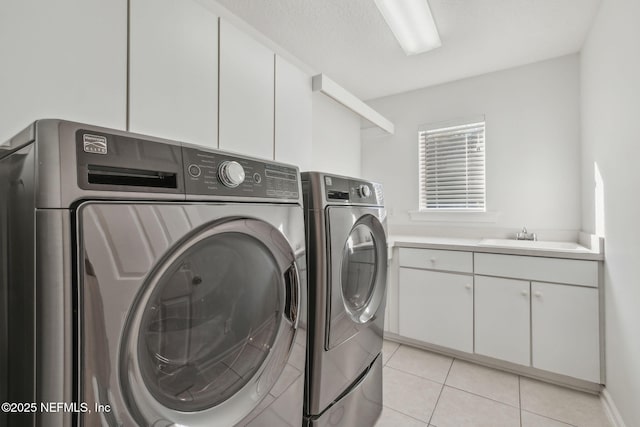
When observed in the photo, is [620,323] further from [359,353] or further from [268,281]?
[268,281]

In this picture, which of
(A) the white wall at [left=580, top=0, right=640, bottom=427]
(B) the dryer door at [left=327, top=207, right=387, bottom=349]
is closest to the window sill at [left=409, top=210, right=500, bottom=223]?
(A) the white wall at [left=580, top=0, right=640, bottom=427]

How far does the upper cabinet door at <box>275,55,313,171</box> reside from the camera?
4.72 ft

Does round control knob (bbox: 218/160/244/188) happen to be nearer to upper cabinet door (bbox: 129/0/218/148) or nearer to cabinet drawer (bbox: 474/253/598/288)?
upper cabinet door (bbox: 129/0/218/148)

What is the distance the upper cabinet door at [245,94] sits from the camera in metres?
1.18

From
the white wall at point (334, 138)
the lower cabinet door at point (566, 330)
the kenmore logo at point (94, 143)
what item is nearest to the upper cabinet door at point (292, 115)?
the kenmore logo at point (94, 143)

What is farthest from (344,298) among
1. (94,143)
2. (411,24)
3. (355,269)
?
(411,24)

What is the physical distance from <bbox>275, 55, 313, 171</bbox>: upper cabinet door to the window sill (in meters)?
1.88

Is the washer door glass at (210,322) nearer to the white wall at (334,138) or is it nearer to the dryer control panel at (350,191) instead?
the dryer control panel at (350,191)

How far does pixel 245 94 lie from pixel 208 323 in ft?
3.07

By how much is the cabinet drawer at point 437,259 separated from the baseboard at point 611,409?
0.98 meters

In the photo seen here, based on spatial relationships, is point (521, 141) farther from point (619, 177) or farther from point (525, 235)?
point (619, 177)

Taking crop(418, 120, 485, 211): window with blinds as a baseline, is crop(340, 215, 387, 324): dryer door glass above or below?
below

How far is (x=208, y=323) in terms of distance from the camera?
76 cm

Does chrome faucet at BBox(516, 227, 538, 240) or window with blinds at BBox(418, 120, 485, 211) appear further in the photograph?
window with blinds at BBox(418, 120, 485, 211)
